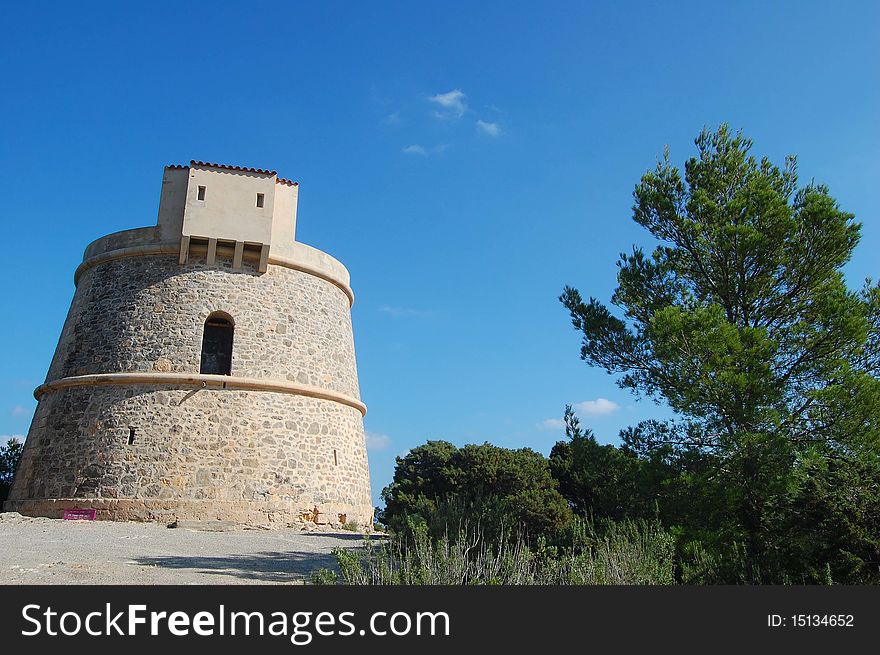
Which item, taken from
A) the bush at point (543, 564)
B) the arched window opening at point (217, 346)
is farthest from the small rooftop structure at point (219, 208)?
the bush at point (543, 564)

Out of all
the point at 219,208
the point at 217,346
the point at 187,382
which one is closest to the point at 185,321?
the point at 187,382

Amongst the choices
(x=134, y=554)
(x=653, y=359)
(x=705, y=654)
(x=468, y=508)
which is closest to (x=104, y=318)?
(x=134, y=554)

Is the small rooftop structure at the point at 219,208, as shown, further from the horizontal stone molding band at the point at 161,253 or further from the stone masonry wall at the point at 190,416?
the stone masonry wall at the point at 190,416

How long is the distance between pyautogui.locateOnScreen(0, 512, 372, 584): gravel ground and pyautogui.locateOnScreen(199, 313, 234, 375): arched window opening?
4.02 meters

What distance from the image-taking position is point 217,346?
611 inches

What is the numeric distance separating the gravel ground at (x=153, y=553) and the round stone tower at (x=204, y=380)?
3.00 ft

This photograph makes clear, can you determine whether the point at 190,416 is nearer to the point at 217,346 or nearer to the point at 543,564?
the point at 217,346

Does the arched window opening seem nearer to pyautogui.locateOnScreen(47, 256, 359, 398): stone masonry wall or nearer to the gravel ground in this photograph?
pyautogui.locateOnScreen(47, 256, 359, 398): stone masonry wall

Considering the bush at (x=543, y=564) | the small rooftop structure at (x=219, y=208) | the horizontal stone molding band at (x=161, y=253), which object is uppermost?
the small rooftop structure at (x=219, y=208)

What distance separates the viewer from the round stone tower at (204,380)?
13.1m

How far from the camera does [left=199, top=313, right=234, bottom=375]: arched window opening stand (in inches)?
600

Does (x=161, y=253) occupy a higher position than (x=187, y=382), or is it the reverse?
(x=161, y=253)

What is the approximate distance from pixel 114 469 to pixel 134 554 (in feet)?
17.0

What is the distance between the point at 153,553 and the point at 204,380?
216 inches
